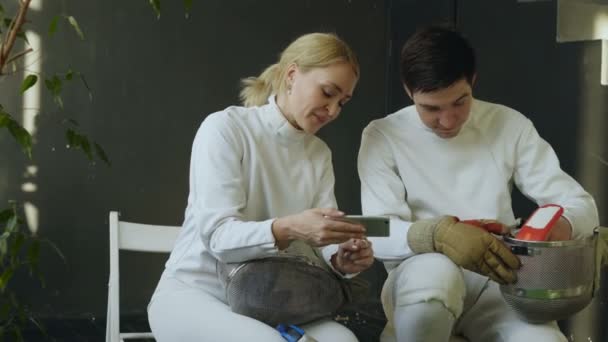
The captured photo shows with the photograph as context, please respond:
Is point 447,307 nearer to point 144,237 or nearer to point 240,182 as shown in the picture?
point 240,182

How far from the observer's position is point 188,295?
1752 millimetres

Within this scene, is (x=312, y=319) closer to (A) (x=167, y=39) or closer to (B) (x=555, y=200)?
(B) (x=555, y=200)

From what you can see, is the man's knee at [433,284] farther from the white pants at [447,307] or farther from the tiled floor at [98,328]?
the tiled floor at [98,328]

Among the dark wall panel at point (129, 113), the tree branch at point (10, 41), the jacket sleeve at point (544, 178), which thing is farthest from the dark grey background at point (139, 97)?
the tree branch at point (10, 41)

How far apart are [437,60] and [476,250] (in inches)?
18.2

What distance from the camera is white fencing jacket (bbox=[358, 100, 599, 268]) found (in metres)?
1.99

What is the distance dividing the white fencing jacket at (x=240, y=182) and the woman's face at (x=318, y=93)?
0.11 feet

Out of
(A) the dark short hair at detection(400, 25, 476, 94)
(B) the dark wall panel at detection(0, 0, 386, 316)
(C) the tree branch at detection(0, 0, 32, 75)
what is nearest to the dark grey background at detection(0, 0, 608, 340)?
(B) the dark wall panel at detection(0, 0, 386, 316)

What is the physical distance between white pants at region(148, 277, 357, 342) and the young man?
15 centimetres

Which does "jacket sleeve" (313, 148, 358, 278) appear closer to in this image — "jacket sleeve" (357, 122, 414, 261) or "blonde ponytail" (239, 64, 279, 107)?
"jacket sleeve" (357, 122, 414, 261)

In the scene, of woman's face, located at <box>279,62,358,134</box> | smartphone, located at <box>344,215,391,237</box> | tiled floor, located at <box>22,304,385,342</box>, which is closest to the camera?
smartphone, located at <box>344,215,391,237</box>

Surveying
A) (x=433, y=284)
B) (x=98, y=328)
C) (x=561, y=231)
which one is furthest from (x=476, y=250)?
(x=98, y=328)

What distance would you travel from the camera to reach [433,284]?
1.66m

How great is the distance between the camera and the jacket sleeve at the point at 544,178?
1.97 metres
